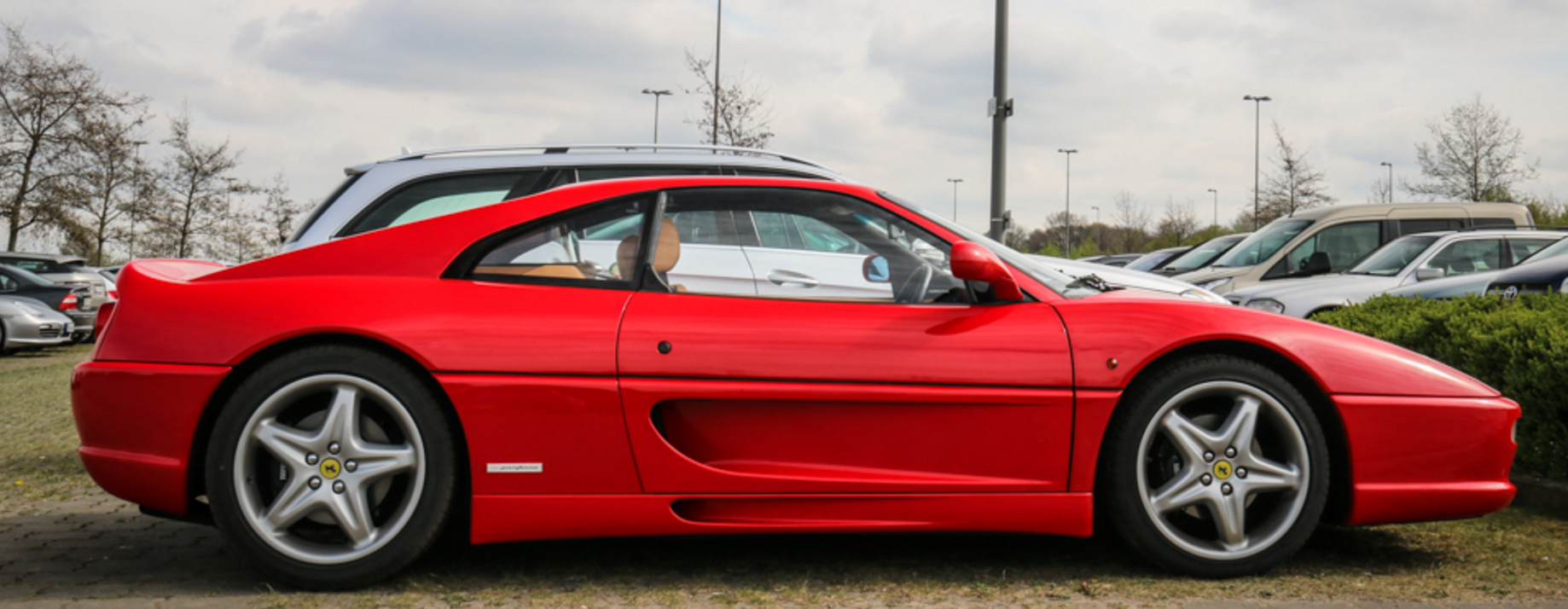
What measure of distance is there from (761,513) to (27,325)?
48.2ft

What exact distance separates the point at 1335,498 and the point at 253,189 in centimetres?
3799

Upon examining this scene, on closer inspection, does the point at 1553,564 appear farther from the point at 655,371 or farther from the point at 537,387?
the point at 537,387

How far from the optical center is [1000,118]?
→ 38.1 feet

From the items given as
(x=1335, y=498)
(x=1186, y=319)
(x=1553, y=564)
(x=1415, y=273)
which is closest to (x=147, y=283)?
(x=1186, y=319)

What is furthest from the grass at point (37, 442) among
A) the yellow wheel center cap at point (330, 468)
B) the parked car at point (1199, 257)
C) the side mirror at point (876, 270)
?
the parked car at point (1199, 257)

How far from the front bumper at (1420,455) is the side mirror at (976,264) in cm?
111

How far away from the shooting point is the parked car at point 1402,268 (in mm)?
9344

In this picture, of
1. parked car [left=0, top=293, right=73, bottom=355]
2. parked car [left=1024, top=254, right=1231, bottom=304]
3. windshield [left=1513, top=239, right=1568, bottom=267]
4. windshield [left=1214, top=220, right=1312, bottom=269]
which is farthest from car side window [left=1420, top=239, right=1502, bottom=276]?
parked car [left=0, top=293, right=73, bottom=355]

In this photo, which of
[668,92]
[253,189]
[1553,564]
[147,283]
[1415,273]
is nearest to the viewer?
[147,283]

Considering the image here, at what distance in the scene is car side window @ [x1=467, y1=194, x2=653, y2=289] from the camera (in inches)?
136

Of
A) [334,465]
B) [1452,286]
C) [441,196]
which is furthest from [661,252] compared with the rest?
[1452,286]

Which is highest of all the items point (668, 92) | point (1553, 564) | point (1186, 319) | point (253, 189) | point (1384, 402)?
point (668, 92)

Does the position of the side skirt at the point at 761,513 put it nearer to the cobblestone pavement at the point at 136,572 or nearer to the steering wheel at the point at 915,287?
the cobblestone pavement at the point at 136,572

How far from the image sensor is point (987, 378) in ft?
11.0
